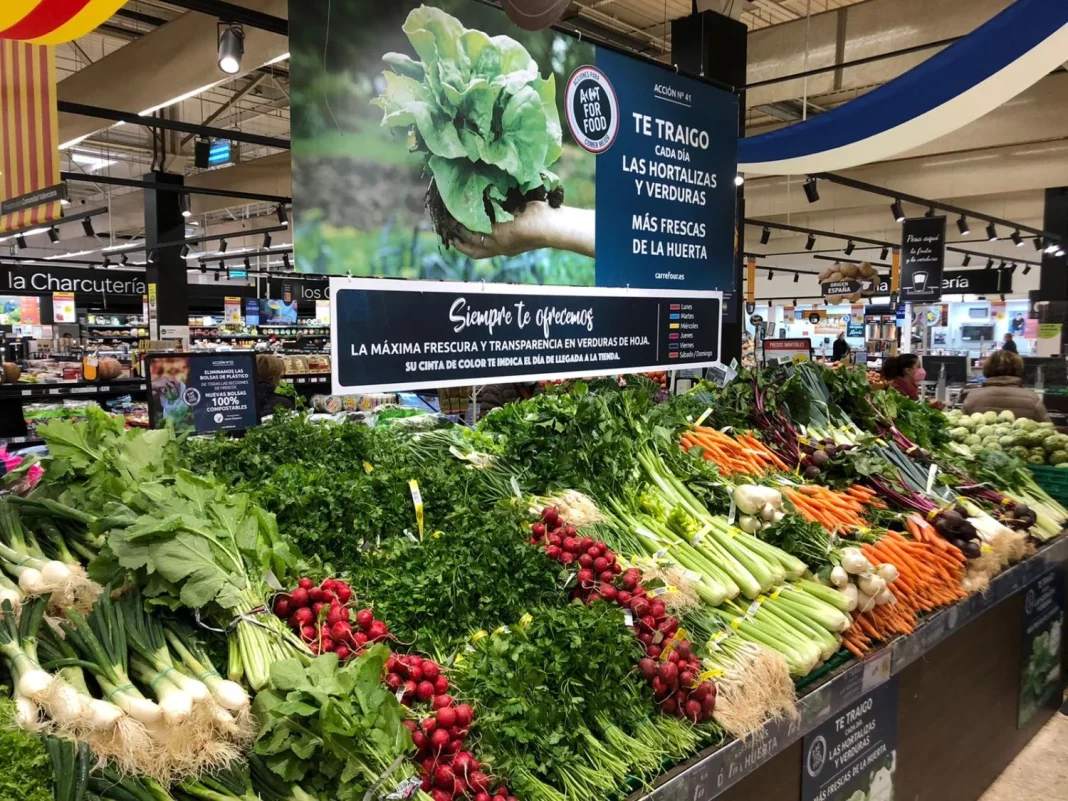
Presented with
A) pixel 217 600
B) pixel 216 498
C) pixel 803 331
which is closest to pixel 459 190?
pixel 216 498

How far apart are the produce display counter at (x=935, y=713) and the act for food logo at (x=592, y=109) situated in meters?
2.09

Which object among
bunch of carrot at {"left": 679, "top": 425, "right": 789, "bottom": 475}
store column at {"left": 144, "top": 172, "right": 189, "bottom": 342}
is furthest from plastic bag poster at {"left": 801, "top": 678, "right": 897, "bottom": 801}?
store column at {"left": 144, "top": 172, "right": 189, "bottom": 342}

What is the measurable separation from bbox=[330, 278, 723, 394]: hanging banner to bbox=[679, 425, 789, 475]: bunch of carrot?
348 mm

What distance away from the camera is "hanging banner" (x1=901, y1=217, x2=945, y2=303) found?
14.4 m

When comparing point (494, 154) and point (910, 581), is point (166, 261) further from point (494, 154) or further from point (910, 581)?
point (910, 581)

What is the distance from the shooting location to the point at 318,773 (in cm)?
147

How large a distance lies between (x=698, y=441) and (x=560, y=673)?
1927 millimetres

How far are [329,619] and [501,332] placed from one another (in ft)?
3.89

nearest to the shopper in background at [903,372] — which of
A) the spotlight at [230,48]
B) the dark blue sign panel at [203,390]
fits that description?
the dark blue sign panel at [203,390]

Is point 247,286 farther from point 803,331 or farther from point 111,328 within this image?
point 803,331

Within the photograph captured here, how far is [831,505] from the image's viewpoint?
10.3ft

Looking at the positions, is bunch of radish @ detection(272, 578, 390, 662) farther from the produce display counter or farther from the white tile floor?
the white tile floor

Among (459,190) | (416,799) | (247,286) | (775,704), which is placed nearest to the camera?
(416,799)

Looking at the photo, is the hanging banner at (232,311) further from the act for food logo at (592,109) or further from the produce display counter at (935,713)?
the produce display counter at (935,713)
